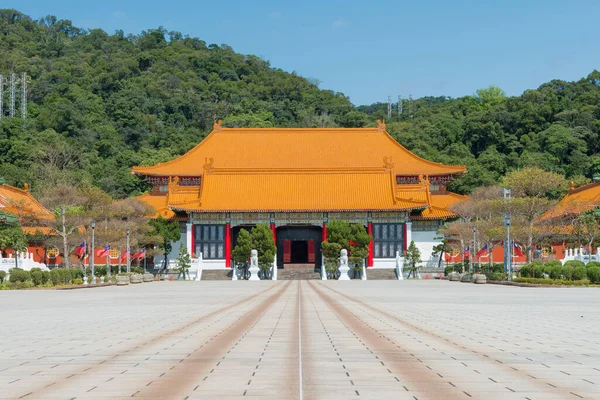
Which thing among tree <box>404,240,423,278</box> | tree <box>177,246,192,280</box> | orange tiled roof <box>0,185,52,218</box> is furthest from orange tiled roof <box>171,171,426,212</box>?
orange tiled roof <box>0,185,52,218</box>

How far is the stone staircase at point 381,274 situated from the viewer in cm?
6619

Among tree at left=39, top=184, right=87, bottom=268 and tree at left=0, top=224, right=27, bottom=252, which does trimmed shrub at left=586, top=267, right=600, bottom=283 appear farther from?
tree at left=39, top=184, right=87, bottom=268

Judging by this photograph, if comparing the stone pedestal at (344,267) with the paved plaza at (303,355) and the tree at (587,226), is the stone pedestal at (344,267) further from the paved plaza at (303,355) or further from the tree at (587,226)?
the paved plaza at (303,355)

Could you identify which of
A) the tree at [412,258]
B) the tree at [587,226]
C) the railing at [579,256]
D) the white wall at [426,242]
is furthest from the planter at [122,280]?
the tree at [587,226]

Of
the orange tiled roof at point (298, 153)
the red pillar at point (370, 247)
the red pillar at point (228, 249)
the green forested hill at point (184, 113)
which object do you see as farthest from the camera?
the green forested hill at point (184, 113)

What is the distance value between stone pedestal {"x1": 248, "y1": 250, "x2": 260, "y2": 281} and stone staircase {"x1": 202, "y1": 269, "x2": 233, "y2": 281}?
4.17 metres

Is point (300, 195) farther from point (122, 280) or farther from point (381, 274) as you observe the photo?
point (122, 280)

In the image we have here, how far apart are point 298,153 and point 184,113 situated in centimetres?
4818

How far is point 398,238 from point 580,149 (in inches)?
1281

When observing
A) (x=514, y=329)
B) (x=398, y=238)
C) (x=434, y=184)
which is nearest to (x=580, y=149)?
(x=434, y=184)

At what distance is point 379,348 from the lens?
42.8 feet

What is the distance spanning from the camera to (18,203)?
5950cm

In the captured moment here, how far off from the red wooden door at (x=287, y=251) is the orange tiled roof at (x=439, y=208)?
11.8m

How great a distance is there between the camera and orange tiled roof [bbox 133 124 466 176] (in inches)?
2906
